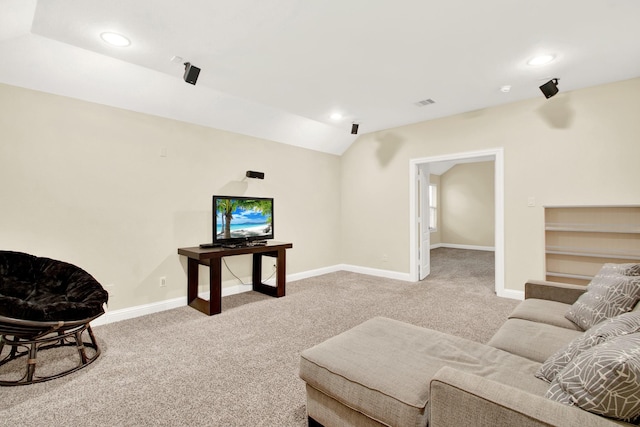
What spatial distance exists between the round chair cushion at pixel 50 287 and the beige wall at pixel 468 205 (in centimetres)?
920

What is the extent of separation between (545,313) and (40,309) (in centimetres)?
355

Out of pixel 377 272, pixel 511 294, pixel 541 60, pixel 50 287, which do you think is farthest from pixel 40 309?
pixel 511 294

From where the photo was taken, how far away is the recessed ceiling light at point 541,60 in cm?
289

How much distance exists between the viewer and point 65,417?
5.95ft

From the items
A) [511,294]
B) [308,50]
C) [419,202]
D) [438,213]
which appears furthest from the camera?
[438,213]

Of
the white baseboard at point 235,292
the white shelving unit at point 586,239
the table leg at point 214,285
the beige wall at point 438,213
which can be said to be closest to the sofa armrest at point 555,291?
the white shelving unit at point 586,239

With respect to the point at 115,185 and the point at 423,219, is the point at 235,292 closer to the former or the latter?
the point at 115,185

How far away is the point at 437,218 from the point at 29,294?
31.1ft

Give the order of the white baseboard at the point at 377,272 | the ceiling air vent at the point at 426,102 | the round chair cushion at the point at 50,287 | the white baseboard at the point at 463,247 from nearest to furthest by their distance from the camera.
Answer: the round chair cushion at the point at 50,287 < the ceiling air vent at the point at 426,102 < the white baseboard at the point at 377,272 < the white baseboard at the point at 463,247

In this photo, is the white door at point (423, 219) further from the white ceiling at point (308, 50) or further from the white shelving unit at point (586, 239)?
the white shelving unit at point (586, 239)

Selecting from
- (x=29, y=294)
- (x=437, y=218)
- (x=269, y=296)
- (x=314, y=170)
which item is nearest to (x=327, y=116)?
(x=314, y=170)

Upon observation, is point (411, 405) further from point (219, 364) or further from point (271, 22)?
point (271, 22)

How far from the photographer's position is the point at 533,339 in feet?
5.78

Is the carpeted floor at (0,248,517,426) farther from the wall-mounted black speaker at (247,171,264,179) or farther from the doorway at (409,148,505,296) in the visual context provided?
the wall-mounted black speaker at (247,171,264,179)
